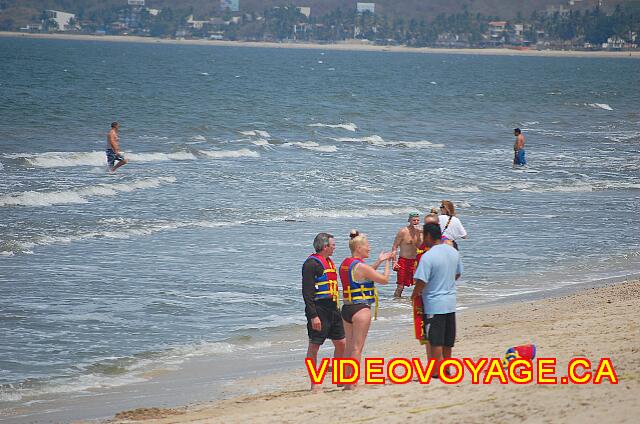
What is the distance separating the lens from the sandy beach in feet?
23.5

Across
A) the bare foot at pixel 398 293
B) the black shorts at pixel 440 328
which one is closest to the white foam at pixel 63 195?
the bare foot at pixel 398 293

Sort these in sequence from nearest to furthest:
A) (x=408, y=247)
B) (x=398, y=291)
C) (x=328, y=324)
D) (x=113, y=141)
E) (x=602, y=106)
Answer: (x=328, y=324) < (x=408, y=247) < (x=398, y=291) < (x=113, y=141) < (x=602, y=106)

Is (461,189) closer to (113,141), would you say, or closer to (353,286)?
(113,141)

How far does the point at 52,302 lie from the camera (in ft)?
42.5

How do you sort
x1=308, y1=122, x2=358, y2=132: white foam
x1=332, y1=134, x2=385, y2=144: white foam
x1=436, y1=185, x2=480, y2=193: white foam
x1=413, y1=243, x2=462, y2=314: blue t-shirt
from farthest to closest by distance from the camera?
x1=308, y1=122, x2=358, y2=132: white foam
x1=332, y1=134, x2=385, y2=144: white foam
x1=436, y1=185, x2=480, y2=193: white foam
x1=413, y1=243, x2=462, y2=314: blue t-shirt

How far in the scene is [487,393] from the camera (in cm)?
766

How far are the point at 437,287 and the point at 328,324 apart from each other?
3.66 ft

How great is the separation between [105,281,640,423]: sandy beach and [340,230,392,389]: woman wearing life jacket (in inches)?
18.3


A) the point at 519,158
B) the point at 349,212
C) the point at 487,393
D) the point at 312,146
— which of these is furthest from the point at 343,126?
the point at 487,393

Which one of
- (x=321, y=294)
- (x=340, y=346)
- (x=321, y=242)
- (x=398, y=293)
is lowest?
(x=398, y=293)

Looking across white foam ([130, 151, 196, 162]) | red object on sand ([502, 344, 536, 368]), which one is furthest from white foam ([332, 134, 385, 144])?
red object on sand ([502, 344, 536, 368])

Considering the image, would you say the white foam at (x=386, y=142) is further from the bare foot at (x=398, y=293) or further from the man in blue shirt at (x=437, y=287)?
the man in blue shirt at (x=437, y=287)

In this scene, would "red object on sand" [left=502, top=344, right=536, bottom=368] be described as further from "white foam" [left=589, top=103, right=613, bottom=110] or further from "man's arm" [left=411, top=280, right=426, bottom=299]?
"white foam" [left=589, top=103, right=613, bottom=110]

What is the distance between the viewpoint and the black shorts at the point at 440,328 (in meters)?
8.21
